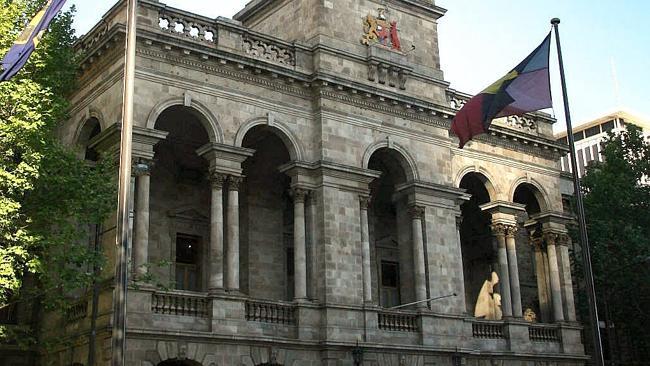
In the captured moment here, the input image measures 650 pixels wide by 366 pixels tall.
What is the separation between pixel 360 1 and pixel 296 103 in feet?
18.9

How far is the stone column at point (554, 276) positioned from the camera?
37.2 meters

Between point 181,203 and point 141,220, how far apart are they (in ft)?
21.6

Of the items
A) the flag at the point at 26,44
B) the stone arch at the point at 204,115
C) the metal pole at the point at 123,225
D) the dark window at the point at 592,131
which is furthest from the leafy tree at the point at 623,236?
the dark window at the point at 592,131

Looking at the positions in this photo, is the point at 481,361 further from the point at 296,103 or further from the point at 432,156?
the point at 296,103

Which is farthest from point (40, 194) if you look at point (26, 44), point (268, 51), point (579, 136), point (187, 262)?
point (579, 136)

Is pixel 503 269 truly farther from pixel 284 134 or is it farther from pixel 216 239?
pixel 216 239

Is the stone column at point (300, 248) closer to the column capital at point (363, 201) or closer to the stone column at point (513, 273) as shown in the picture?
the column capital at point (363, 201)

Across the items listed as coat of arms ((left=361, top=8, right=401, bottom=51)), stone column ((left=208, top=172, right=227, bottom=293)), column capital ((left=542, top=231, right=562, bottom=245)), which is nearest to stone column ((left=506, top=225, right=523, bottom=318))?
column capital ((left=542, top=231, right=562, bottom=245))

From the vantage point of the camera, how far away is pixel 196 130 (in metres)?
32.9

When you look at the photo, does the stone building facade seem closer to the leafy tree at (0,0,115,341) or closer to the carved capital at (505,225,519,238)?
the carved capital at (505,225,519,238)

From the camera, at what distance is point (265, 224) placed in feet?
113

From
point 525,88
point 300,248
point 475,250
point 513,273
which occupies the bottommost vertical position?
point 300,248

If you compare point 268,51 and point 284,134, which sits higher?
point 268,51

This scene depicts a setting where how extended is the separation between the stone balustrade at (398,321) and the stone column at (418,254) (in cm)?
65
